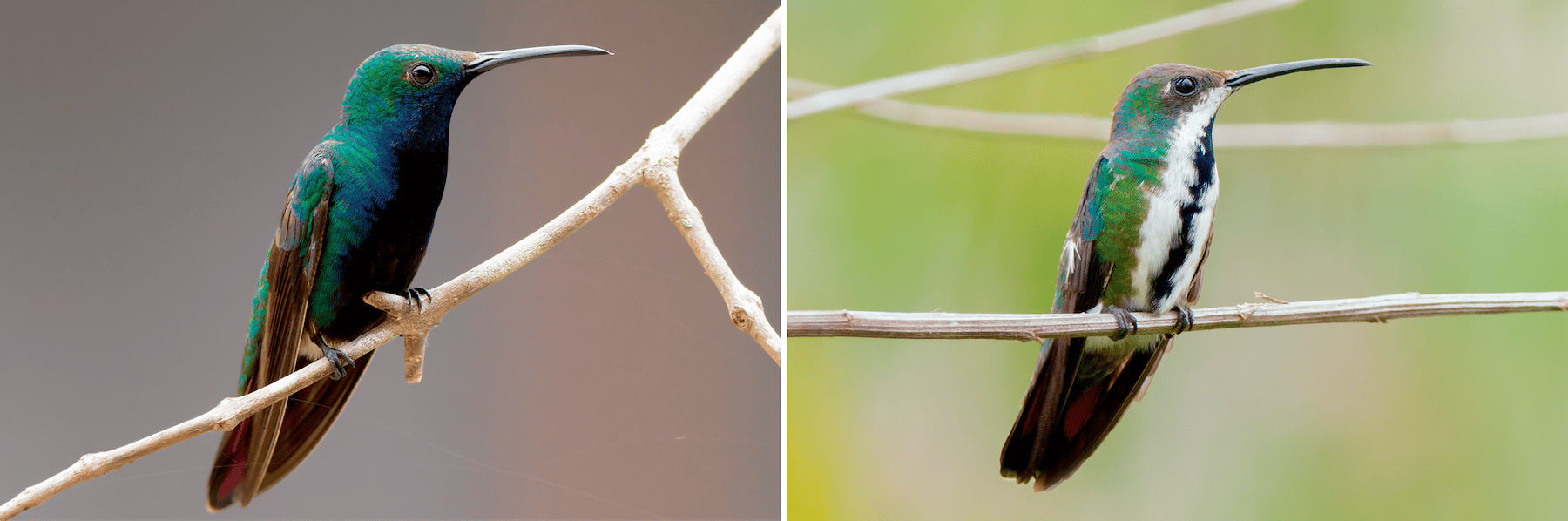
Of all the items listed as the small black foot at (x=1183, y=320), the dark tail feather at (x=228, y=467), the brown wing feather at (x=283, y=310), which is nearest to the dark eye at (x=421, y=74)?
the brown wing feather at (x=283, y=310)

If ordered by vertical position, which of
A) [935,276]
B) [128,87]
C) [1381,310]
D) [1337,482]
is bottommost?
[1337,482]

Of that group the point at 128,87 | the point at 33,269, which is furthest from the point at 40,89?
the point at 33,269

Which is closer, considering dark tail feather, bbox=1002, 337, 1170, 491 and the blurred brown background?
the blurred brown background

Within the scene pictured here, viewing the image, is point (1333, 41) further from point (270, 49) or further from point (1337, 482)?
point (270, 49)

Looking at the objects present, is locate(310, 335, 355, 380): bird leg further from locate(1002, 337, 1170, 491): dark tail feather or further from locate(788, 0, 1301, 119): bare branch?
locate(1002, 337, 1170, 491): dark tail feather

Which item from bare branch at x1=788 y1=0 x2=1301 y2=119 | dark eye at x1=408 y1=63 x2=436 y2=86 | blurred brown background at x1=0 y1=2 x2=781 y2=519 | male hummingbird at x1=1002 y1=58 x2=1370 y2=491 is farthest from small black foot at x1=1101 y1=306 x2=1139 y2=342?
dark eye at x1=408 y1=63 x2=436 y2=86

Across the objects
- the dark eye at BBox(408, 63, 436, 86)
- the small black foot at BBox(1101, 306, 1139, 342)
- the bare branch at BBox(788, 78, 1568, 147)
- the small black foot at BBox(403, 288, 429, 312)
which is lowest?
the small black foot at BBox(1101, 306, 1139, 342)
